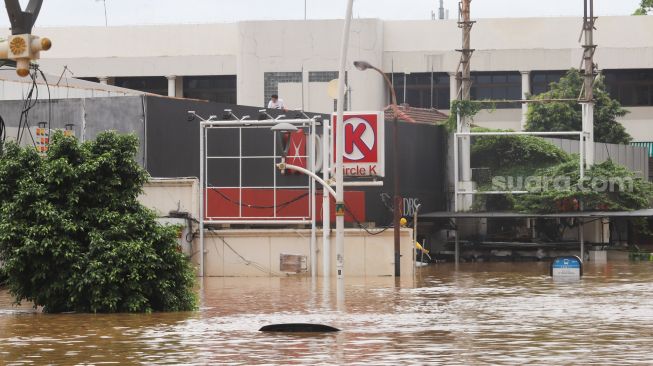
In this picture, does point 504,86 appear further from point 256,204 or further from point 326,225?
point 326,225

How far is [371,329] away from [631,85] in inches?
2529

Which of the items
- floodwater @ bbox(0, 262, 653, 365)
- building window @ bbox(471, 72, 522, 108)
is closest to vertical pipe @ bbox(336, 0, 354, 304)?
floodwater @ bbox(0, 262, 653, 365)

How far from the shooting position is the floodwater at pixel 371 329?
1964 centimetres

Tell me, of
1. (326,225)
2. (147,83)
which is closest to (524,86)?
(147,83)

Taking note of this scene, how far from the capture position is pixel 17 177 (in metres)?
29.5

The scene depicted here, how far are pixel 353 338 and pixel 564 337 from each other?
3.54m

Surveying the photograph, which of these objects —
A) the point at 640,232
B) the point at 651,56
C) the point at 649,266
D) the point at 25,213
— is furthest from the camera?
the point at 651,56

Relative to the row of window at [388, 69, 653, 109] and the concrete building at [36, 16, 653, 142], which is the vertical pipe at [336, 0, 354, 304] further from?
the row of window at [388, 69, 653, 109]

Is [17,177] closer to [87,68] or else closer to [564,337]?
[564,337]

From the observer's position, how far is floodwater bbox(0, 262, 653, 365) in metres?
19.6

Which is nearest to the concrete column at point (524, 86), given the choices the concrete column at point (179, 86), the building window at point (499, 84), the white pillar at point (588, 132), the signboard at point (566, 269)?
the building window at point (499, 84)

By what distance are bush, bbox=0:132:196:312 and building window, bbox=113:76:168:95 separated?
5970 cm

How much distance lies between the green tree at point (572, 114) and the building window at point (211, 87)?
20.7 metres

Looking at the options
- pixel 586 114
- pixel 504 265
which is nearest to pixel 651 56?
pixel 586 114
